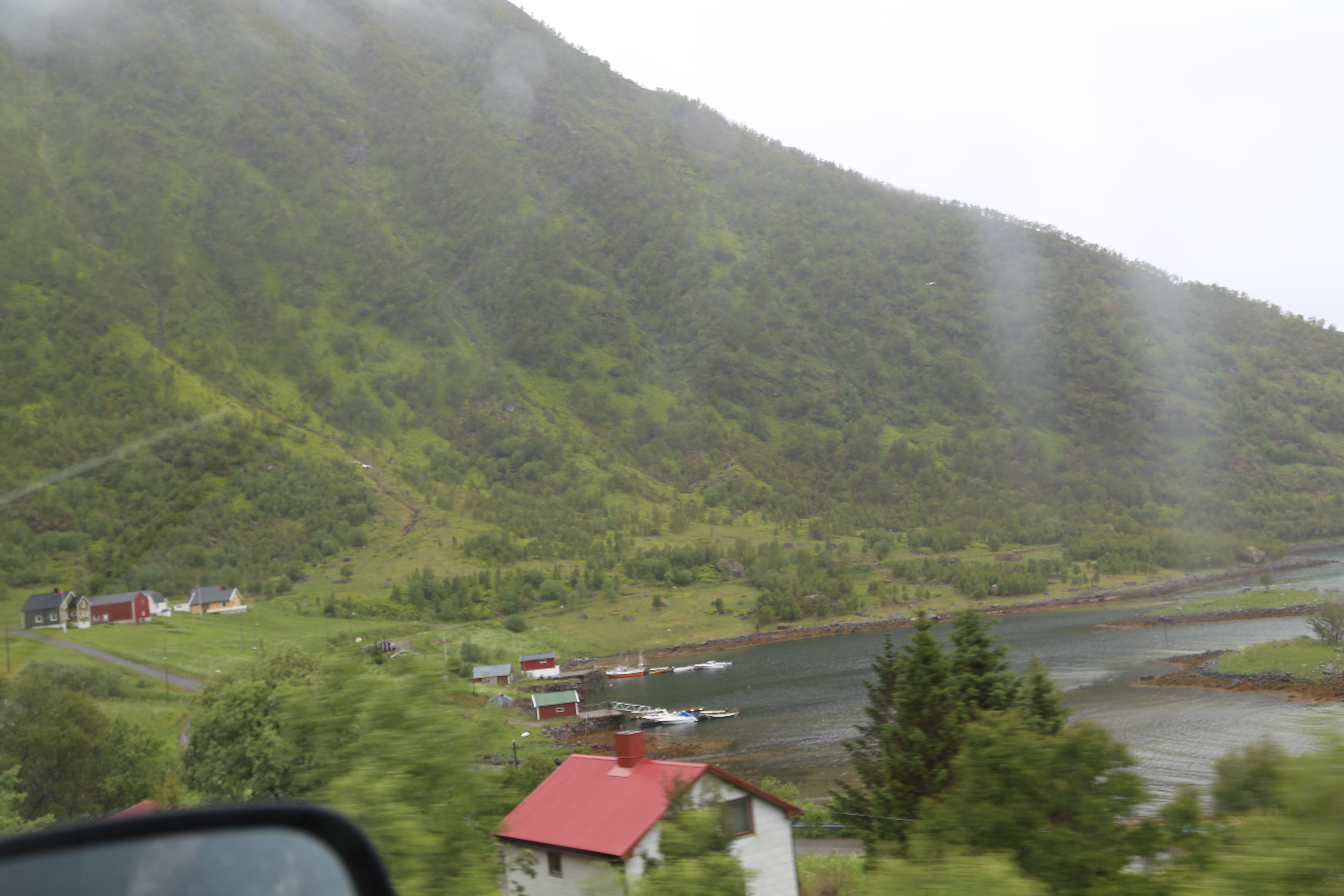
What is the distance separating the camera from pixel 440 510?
17075 centimetres

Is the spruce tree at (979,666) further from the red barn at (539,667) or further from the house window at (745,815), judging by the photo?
Answer: the red barn at (539,667)

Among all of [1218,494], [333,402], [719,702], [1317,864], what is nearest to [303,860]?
[1317,864]

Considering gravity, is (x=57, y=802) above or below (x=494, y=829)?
below

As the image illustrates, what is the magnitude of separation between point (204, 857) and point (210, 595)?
119089 millimetres

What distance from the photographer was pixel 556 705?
7788 centimetres

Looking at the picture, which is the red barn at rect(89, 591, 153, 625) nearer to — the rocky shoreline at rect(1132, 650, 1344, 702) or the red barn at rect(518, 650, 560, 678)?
the red barn at rect(518, 650, 560, 678)

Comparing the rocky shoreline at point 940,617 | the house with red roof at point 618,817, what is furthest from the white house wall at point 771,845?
the rocky shoreline at point 940,617

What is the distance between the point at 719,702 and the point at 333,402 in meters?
129

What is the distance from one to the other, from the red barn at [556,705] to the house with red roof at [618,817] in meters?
60.1

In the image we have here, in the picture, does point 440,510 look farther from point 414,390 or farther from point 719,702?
point 719,702

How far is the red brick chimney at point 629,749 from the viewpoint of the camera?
16.7 metres

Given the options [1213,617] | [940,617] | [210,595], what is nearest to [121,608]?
[210,595]

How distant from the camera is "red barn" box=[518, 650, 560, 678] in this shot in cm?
10006

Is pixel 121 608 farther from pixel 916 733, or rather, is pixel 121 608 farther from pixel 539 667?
pixel 916 733
